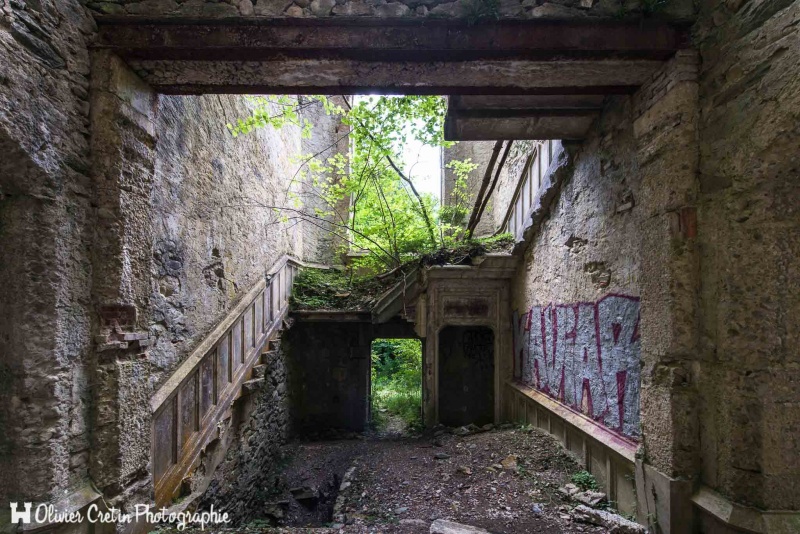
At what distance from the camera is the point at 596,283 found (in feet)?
13.0

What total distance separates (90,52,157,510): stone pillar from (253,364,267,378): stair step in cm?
310

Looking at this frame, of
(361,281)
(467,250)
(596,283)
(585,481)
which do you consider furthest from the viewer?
(361,281)

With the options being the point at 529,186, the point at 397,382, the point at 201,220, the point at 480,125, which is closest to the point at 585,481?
the point at 480,125

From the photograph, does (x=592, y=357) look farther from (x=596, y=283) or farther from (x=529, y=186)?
(x=529, y=186)

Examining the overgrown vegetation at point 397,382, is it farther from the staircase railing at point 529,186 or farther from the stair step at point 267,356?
the staircase railing at point 529,186

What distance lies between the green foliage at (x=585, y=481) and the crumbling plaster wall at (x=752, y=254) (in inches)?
60.1

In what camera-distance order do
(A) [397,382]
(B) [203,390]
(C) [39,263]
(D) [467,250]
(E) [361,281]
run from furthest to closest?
(A) [397,382]
(E) [361,281]
(D) [467,250]
(B) [203,390]
(C) [39,263]

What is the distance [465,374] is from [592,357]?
15.0ft

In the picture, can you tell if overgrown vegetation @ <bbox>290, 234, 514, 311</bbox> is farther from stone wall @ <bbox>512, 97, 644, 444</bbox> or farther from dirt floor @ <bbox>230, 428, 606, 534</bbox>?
dirt floor @ <bbox>230, 428, 606, 534</bbox>

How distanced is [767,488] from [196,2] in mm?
4658

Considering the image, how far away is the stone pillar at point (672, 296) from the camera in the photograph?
8.26 feet

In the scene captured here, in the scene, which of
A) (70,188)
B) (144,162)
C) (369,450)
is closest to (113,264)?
(70,188)

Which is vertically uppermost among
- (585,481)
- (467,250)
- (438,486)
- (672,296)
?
(467,250)

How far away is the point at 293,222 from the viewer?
28.1 ft
